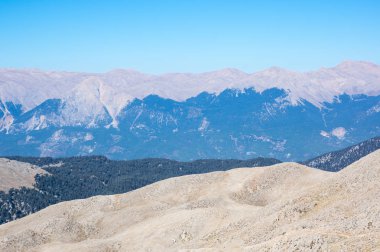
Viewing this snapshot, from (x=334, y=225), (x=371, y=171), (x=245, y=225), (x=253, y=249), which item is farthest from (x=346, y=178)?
(x=253, y=249)

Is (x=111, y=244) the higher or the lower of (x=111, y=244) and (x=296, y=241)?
the lower

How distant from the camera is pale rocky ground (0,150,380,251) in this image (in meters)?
91.1

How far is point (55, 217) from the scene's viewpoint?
182 metres

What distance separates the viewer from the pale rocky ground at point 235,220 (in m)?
91.1

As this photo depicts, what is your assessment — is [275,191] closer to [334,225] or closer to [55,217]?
[55,217]

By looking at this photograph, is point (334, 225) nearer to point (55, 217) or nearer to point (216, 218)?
point (216, 218)

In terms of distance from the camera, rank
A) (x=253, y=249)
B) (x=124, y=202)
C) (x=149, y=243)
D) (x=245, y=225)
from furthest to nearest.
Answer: (x=124, y=202) < (x=149, y=243) < (x=245, y=225) < (x=253, y=249)

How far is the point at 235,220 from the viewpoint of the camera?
140000 mm

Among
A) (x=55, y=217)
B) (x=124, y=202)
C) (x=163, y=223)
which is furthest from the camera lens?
(x=124, y=202)

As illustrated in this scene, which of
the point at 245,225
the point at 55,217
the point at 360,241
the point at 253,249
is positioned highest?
the point at 360,241

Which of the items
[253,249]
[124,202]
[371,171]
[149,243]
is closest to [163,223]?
[149,243]

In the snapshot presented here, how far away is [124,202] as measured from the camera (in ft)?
647

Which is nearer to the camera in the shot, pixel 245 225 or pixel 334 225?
pixel 334 225

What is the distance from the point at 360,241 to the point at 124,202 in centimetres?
12990
